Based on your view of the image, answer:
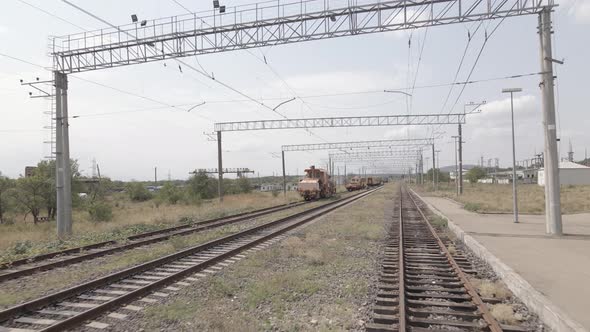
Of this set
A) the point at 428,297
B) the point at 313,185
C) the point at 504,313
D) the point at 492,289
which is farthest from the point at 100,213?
the point at 504,313

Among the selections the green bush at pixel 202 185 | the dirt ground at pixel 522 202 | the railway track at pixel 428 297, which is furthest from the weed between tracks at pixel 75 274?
the green bush at pixel 202 185

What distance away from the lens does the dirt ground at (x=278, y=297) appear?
20.9ft

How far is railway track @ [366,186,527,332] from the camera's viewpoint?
6.18m

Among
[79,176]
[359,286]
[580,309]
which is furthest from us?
[79,176]

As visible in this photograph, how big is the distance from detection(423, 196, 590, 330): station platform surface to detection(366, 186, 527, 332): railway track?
99cm

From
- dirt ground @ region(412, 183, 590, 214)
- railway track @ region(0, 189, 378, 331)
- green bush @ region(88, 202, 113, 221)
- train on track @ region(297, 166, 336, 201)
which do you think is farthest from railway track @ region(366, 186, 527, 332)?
train on track @ region(297, 166, 336, 201)

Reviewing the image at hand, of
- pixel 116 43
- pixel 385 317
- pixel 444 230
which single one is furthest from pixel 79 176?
pixel 385 317

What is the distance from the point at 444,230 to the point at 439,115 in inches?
834

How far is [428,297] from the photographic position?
7.67 metres

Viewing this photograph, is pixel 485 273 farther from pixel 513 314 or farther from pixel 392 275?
pixel 513 314

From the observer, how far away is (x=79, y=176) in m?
46.3

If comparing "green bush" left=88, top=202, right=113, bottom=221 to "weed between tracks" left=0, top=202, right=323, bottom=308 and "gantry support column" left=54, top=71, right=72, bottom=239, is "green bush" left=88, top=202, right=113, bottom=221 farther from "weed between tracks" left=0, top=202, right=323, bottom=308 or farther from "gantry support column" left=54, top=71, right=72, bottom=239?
"weed between tracks" left=0, top=202, right=323, bottom=308

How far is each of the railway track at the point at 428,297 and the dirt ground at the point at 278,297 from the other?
1.09 ft

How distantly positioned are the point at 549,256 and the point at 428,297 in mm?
4687
